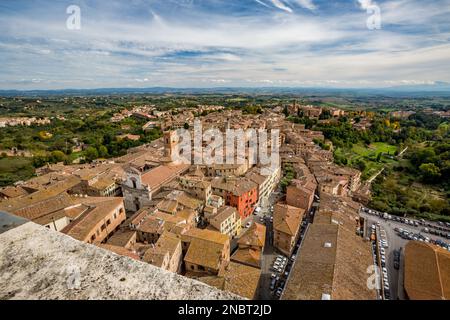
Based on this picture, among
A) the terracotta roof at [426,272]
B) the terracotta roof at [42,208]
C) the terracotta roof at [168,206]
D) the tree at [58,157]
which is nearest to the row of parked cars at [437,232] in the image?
the terracotta roof at [426,272]

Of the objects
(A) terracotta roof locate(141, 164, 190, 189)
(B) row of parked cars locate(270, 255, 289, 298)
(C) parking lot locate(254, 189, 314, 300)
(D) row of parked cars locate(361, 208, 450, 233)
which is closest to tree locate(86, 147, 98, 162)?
(A) terracotta roof locate(141, 164, 190, 189)

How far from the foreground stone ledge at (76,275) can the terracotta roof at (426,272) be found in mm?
17932

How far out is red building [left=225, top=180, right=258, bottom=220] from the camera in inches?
931

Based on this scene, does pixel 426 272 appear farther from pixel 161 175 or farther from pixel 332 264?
pixel 161 175

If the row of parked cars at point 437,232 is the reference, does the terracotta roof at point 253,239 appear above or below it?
above

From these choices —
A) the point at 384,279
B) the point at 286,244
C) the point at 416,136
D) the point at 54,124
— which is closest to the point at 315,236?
the point at 286,244

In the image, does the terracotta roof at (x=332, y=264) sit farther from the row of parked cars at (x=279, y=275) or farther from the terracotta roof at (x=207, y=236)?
the terracotta roof at (x=207, y=236)

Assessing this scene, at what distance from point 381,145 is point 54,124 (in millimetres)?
83199

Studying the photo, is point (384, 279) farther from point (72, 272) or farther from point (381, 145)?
point (381, 145)

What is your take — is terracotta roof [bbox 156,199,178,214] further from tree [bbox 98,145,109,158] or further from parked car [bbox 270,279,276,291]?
tree [bbox 98,145,109,158]

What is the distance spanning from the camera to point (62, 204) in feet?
63.4

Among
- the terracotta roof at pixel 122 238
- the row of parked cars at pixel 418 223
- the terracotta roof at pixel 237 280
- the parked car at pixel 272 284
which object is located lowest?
the parked car at pixel 272 284

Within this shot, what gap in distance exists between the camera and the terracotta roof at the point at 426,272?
1448cm

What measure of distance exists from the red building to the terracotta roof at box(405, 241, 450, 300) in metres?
12.9
